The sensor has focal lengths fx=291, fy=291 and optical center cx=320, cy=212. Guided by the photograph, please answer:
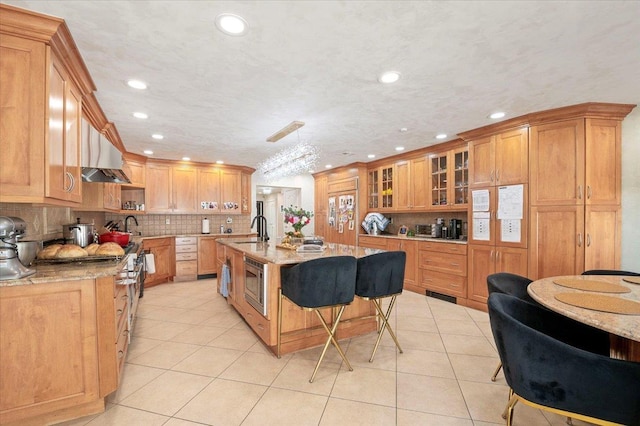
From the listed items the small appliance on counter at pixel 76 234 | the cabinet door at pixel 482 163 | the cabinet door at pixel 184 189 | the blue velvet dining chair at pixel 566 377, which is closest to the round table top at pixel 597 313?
the blue velvet dining chair at pixel 566 377

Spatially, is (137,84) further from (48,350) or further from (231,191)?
(231,191)

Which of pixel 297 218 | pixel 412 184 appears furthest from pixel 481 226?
pixel 297 218

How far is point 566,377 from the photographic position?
4.01 feet

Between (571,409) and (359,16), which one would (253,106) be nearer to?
(359,16)

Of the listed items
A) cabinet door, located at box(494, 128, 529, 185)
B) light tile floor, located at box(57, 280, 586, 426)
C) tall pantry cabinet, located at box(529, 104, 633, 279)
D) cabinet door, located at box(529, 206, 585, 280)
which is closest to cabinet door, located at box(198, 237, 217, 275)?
light tile floor, located at box(57, 280, 586, 426)

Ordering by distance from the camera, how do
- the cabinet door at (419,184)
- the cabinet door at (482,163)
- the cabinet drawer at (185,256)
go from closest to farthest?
the cabinet door at (482,163) < the cabinet door at (419,184) < the cabinet drawer at (185,256)

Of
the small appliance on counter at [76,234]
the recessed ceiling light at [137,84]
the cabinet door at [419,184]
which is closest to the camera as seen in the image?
the recessed ceiling light at [137,84]

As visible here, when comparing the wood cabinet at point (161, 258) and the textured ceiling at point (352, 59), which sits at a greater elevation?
the textured ceiling at point (352, 59)

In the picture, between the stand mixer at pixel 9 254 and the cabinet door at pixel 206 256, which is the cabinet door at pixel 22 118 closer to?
the stand mixer at pixel 9 254

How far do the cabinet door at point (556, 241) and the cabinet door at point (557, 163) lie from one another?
4.4 inches

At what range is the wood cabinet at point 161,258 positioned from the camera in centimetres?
514

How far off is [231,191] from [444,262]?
179 inches

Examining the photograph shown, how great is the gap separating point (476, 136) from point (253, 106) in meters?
2.95

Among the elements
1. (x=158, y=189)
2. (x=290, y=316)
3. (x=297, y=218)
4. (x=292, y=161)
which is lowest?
(x=290, y=316)
